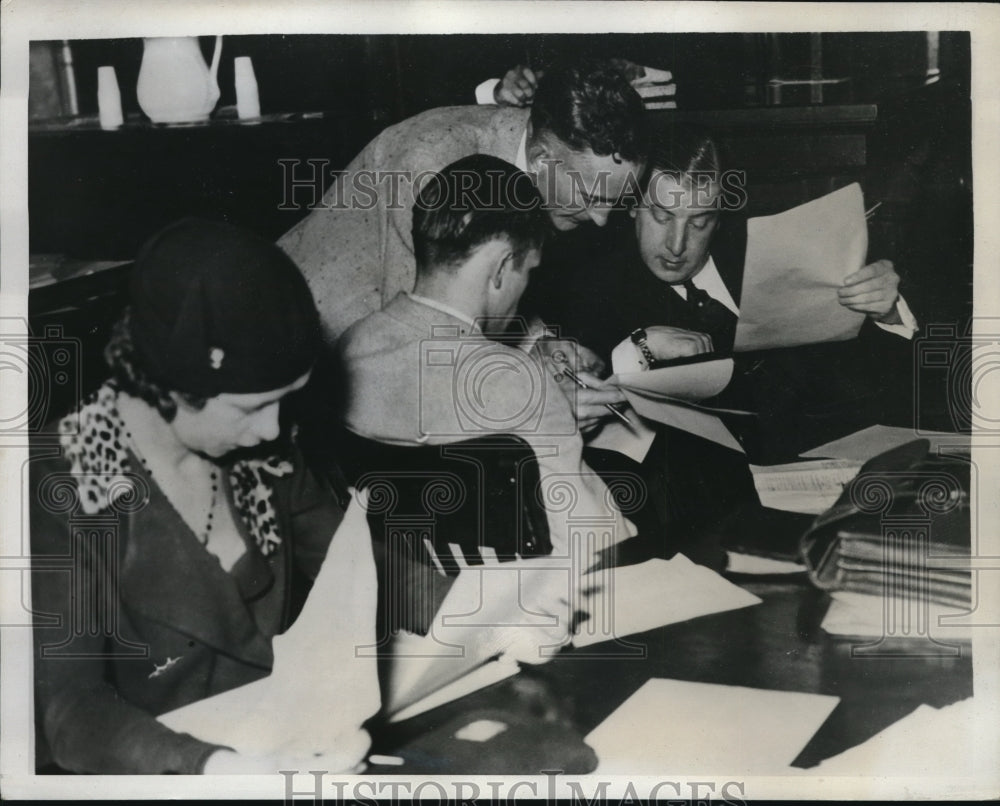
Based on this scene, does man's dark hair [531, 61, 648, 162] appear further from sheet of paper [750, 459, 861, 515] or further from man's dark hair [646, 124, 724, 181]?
sheet of paper [750, 459, 861, 515]

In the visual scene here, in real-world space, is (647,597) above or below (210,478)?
below

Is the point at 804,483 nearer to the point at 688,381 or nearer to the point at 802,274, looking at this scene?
the point at 688,381

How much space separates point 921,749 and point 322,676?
1.44 m

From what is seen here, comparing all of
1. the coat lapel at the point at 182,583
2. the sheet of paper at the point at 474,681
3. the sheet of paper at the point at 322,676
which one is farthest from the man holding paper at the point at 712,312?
the coat lapel at the point at 182,583

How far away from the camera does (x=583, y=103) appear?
89.0 inches

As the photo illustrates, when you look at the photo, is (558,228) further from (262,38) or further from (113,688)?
(113,688)

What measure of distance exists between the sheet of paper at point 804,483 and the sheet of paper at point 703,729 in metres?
0.45

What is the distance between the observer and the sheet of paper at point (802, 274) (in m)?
2.29

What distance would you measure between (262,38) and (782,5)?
122 centimetres

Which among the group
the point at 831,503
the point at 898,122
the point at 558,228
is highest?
the point at 898,122

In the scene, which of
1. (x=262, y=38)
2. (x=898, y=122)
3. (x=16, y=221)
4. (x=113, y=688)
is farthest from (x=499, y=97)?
(x=113, y=688)

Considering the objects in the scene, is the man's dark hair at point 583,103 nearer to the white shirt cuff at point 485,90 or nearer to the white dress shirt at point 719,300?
the white shirt cuff at point 485,90

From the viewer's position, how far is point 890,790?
2.32 metres

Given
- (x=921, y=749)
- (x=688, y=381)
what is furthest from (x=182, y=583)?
(x=921, y=749)
